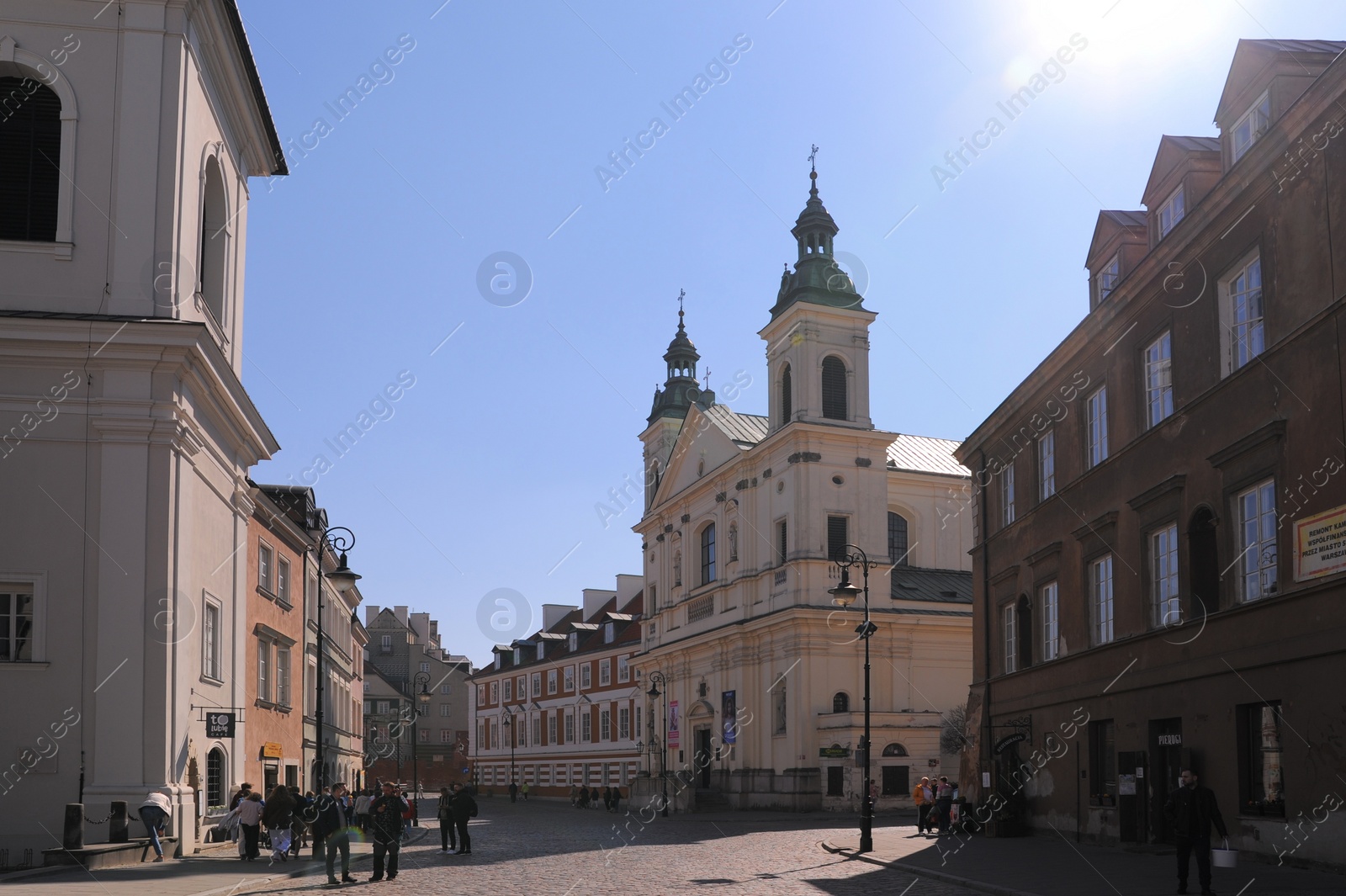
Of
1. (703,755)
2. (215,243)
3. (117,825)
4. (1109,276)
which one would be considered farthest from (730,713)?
(117,825)

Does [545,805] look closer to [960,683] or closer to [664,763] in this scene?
[664,763]

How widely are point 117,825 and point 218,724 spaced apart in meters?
3.87

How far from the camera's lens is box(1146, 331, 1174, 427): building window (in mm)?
21797

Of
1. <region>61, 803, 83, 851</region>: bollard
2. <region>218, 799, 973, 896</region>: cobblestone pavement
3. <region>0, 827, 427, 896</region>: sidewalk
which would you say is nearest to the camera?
<region>0, 827, 427, 896</region>: sidewalk

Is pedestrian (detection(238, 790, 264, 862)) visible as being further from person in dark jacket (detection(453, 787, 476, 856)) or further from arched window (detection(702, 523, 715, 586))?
arched window (detection(702, 523, 715, 586))

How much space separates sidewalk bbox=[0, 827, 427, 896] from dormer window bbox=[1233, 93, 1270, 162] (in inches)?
664

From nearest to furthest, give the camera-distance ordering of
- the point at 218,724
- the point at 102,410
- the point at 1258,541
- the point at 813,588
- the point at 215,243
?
the point at 1258,541 < the point at 102,410 < the point at 218,724 < the point at 215,243 < the point at 813,588

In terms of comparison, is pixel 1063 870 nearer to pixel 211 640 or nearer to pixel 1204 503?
pixel 1204 503

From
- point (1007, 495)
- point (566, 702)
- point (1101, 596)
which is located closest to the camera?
point (1101, 596)

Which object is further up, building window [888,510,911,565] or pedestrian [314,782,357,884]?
building window [888,510,911,565]

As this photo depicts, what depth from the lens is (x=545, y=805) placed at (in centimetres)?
7225

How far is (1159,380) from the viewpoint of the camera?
22.3m

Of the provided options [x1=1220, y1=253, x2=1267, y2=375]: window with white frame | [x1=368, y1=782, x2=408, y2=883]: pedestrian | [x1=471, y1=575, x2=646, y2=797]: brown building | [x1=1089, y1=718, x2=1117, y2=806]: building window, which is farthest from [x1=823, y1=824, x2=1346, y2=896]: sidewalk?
[x1=471, y1=575, x2=646, y2=797]: brown building

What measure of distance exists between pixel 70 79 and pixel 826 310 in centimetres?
3795
